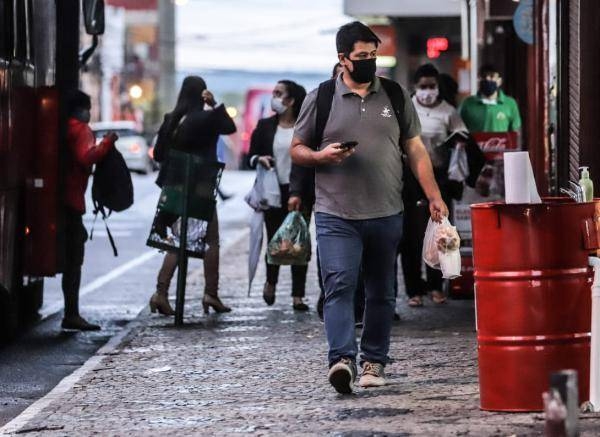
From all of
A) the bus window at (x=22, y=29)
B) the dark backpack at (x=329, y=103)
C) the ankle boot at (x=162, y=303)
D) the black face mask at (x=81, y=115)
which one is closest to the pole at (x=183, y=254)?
the ankle boot at (x=162, y=303)

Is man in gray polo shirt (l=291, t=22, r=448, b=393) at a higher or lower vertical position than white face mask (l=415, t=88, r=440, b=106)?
lower

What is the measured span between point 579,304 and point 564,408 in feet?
8.77

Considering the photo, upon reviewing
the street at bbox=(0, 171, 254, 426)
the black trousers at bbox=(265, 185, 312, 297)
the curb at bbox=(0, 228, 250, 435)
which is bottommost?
the street at bbox=(0, 171, 254, 426)

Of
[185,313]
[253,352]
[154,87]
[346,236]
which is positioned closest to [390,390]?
[346,236]

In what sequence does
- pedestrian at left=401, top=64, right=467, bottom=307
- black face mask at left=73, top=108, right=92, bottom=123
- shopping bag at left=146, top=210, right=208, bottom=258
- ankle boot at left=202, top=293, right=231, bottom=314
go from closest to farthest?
black face mask at left=73, top=108, right=92, bottom=123
shopping bag at left=146, top=210, right=208, bottom=258
pedestrian at left=401, top=64, right=467, bottom=307
ankle boot at left=202, top=293, right=231, bottom=314

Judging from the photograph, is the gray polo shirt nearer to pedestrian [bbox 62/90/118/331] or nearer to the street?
the street

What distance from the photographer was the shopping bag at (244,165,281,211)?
13938mm

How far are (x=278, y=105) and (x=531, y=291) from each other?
603cm

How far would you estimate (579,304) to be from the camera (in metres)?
8.23

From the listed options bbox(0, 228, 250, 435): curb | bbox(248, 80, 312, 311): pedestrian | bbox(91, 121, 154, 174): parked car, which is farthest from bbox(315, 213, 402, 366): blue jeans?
bbox(91, 121, 154, 174): parked car

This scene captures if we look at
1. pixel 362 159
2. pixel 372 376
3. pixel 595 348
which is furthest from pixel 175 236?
pixel 595 348

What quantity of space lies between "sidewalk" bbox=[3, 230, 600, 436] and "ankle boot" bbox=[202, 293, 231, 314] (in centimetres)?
33

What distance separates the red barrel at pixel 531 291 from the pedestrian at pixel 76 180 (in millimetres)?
5369

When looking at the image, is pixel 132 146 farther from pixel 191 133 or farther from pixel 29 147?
pixel 29 147
